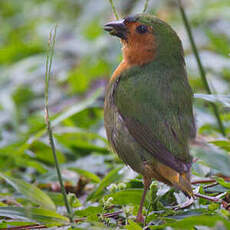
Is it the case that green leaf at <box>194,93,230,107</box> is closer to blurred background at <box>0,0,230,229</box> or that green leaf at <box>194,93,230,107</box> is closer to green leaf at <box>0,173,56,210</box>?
blurred background at <box>0,0,230,229</box>

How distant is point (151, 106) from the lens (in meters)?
2.93

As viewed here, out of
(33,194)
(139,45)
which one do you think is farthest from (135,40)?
(33,194)

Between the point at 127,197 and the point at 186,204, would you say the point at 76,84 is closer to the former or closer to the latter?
the point at 127,197

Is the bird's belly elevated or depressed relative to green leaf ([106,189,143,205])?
elevated

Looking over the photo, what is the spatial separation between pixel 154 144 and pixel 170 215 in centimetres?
32

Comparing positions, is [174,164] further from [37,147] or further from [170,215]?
[37,147]

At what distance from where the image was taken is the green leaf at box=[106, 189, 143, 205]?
295 cm

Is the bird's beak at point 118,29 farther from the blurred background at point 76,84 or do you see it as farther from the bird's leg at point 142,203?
the bird's leg at point 142,203

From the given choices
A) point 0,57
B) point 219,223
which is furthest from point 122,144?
point 0,57

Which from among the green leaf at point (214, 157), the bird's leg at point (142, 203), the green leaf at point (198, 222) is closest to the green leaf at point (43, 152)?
the bird's leg at point (142, 203)

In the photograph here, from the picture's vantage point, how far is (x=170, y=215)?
2756 millimetres

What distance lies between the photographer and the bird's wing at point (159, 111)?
280cm

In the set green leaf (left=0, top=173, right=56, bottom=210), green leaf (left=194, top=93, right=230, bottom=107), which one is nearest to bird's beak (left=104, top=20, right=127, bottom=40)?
green leaf (left=194, top=93, right=230, bottom=107)

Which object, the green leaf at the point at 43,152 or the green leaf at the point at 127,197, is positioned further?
the green leaf at the point at 43,152
